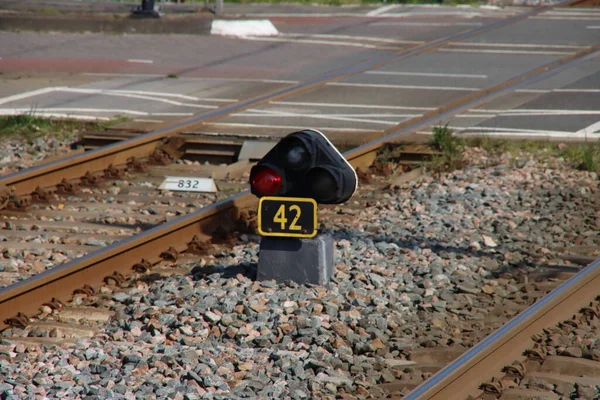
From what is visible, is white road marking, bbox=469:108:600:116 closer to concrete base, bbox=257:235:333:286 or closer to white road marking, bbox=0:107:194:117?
white road marking, bbox=0:107:194:117

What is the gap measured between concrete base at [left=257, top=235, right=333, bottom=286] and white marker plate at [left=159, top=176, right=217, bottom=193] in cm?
245

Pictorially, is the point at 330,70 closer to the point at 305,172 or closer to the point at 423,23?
the point at 423,23

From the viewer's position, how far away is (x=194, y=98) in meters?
14.1

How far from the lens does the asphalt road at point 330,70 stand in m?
12.5

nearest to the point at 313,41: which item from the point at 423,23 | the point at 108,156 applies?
the point at 423,23

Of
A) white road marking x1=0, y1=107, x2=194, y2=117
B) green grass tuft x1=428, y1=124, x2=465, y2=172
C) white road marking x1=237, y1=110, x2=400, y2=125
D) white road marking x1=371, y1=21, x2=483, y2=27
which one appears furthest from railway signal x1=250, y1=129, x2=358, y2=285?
white road marking x1=371, y1=21, x2=483, y2=27

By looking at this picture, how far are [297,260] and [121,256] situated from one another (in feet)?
4.38

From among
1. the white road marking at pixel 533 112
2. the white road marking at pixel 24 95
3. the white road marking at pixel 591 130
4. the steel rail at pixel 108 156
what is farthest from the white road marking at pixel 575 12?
the white road marking at pixel 24 95

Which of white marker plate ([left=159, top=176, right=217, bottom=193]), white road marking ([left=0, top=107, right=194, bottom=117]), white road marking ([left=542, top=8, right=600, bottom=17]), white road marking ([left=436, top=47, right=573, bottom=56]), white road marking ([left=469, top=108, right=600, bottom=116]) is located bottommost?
white road marking ([left=0, top=107, right=194, bottom=117])

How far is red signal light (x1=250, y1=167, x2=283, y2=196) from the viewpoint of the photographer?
6.68 m

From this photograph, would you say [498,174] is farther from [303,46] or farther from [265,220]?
[303,46]

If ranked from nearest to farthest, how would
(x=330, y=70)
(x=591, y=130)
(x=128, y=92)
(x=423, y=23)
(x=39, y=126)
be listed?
1. (x=591, y=130)
2. (x=39, y=126)
3. (x=128, y=92)
4. (x=330, y=70)
5. (x=423, y=23)

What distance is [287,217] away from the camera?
6.69m

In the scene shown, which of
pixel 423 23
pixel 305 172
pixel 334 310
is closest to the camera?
pixel 334 310
